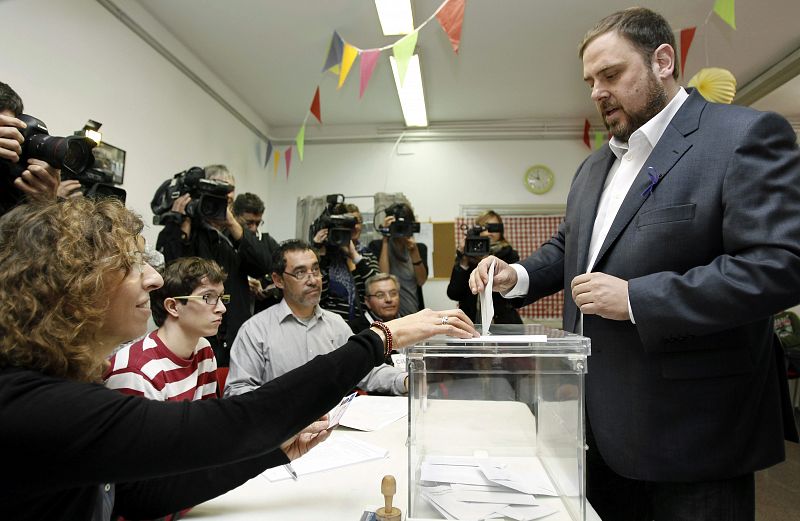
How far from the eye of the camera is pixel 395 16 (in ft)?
11.2

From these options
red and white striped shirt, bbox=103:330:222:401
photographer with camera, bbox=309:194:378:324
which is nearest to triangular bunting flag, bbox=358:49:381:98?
photographer with camera, bbox=309:194:378:324

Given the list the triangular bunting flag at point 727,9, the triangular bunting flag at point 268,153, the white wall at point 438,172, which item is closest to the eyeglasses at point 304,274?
the triangular bunting flag at point 727,9

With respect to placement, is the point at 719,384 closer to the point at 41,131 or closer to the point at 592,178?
the point at 592,178

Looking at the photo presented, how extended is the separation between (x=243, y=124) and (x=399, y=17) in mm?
2396

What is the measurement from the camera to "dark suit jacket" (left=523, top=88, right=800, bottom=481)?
965 mm

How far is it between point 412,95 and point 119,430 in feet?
14.7

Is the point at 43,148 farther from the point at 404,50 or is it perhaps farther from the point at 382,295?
the point at 404,50

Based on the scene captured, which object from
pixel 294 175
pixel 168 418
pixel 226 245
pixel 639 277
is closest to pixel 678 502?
pixel 639 277

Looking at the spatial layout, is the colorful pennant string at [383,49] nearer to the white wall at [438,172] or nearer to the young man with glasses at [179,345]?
the white wall at [438,172]

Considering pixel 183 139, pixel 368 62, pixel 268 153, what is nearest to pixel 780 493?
pixel 368 62

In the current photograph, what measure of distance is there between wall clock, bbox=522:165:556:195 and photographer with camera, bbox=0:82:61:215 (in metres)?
4.84

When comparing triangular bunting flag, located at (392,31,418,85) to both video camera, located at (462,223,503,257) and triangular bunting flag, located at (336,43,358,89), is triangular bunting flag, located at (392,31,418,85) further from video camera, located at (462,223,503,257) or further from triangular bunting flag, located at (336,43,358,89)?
video camera, located at (462,223,503,257)

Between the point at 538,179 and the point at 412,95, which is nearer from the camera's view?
the point at 412,95

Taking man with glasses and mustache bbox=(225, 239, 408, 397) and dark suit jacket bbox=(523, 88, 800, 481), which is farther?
man with glasses and mustache bbox=(225, 239, 408, 397)
